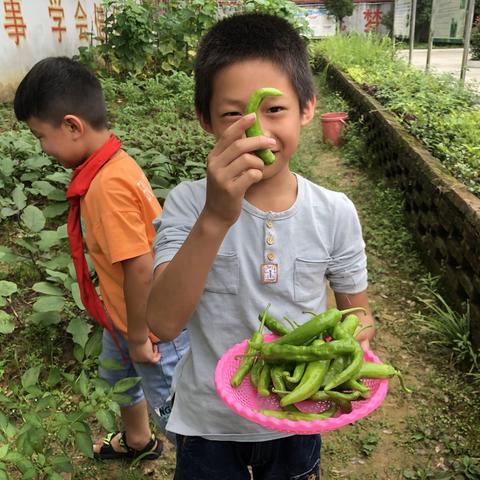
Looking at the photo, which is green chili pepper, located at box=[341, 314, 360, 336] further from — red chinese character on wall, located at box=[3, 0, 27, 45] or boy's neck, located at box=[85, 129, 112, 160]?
red chinese character on wall, located at box=[3, 0, 27, 45]

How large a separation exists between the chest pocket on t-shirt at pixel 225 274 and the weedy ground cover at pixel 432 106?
309cm

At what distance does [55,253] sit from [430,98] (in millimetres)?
5511

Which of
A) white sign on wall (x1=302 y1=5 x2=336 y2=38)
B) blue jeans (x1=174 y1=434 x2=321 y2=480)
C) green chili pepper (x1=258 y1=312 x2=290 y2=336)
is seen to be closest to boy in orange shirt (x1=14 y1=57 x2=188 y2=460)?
blue jeans (x1=174 y1=434 x2=321 y2=480)

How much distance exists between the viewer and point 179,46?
1115cm

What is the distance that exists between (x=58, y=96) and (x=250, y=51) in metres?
1.12

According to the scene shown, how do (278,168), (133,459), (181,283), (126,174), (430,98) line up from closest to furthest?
(181,283) → (278,168) → (126,174) → (133,459) → (430,98)

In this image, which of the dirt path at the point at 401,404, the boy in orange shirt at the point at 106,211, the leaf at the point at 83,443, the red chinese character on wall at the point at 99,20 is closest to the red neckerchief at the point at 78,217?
the boy in orange shirt at the point at 106,211

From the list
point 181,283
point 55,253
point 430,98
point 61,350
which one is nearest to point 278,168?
point 181,283

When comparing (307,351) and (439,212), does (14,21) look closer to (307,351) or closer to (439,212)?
(439,212)

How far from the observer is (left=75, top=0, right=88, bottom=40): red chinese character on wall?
1021 centimetres

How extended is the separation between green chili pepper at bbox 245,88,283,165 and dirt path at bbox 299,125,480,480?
236cm

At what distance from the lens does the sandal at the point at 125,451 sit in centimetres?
294

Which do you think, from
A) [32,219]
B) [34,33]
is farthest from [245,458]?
[34,33]

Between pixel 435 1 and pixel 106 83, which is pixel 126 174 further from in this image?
pixel 435 1
